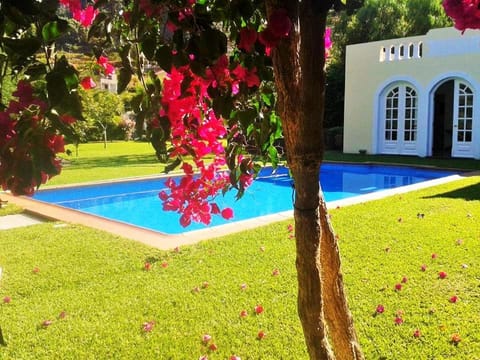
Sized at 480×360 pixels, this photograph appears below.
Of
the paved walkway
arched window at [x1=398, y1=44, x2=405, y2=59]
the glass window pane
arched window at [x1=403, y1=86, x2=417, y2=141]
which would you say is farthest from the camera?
arched window at [x1=398, y1=44, x2=405, y2=59]

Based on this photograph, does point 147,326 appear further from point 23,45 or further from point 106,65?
point 23,45

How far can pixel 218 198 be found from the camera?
10742 mm

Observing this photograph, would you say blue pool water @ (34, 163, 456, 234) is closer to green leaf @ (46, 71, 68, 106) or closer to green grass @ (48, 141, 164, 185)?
green grass @ (48, 141, 164, 185)

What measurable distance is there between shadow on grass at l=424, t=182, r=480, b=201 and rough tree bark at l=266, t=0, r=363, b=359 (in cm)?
741

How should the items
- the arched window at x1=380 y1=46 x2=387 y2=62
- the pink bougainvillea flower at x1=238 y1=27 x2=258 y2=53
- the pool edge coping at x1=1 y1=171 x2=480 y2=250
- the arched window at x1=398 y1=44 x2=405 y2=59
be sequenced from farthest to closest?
the arched window at x1=380 y1=46 x2=387 y2=62
the arched window at x1=398 y1=44 x2=405 y2=59
the pool edge coping at x1=1 y1=171 x2=480 y2=250
the pink bougainvillea flower at x1=238 y1=27 x2=258 y2=53

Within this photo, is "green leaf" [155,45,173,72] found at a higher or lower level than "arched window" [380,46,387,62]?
lower

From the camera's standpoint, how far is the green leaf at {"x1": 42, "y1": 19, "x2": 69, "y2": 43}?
3.61 ft

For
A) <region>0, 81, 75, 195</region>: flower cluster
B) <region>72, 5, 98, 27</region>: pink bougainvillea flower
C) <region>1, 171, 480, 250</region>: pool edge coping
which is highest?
<region>72, 5, 98, 27</region>: pink bougainvillea flower

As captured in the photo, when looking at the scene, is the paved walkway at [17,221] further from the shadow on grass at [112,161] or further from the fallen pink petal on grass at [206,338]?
the shadow on grass at [112,161]

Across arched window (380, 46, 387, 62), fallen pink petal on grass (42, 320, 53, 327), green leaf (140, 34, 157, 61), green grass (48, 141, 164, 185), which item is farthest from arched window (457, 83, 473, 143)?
green leaf (140, 34, 157, 61)

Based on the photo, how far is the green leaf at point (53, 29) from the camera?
110 cm

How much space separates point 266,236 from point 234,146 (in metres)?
4.07

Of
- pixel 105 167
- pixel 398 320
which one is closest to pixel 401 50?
pixel 105 167

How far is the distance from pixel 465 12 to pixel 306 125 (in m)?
0.50
